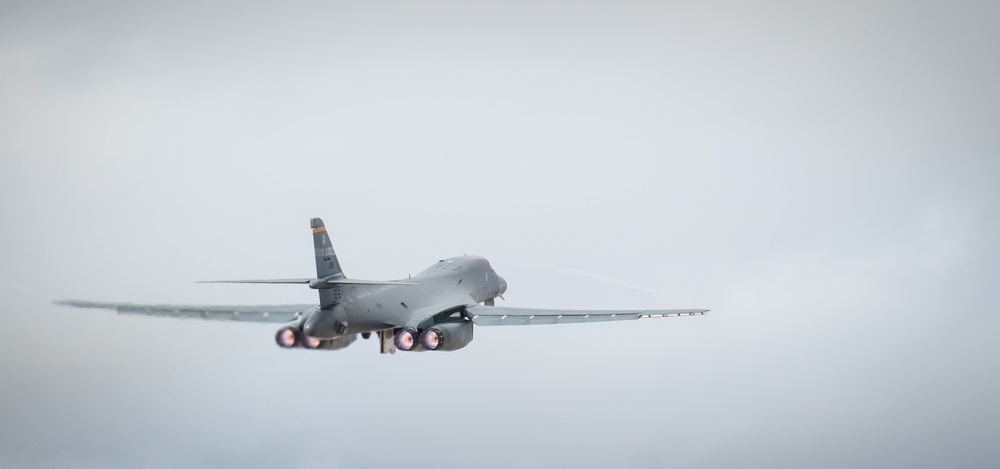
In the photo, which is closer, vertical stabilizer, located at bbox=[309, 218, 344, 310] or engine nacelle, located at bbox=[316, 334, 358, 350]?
vertical stabilizer, located at bbox=[309, 218, 344, 310]

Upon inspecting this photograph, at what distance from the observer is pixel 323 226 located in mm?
48875

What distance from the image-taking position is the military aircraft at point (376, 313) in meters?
47.8

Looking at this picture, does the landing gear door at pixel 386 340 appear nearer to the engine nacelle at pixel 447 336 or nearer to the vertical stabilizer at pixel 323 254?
the engine nacelle at pixel 447 336

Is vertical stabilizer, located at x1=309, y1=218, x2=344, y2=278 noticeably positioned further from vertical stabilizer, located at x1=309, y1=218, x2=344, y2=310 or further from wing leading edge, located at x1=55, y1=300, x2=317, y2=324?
wing leading edge, located at x1=55, y1=300, x2=317, y2=324

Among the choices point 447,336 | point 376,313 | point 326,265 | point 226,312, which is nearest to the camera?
point 326,265

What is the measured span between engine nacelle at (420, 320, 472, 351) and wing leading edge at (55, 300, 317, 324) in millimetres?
5270

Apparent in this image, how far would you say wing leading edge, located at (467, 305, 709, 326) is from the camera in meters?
51.7

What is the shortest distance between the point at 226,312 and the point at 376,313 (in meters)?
6.77

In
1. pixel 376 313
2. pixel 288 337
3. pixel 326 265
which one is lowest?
pixel 288 337

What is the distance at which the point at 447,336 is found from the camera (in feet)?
169

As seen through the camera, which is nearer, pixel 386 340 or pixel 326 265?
pixel 326 265

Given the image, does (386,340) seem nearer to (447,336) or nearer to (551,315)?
(447,336)

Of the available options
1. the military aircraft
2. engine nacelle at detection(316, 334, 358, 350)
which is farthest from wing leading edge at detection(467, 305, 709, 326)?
engine nacelle at detection(316, 334, 358, 350)

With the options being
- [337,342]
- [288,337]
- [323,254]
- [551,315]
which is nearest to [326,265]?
[323,254]
